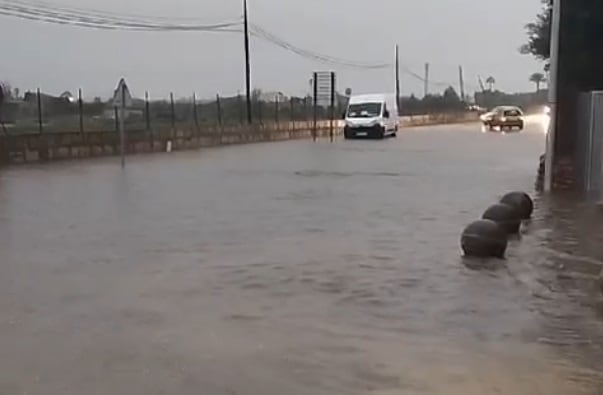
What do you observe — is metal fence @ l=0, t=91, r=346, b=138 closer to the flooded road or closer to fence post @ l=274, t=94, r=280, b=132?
fence post @ l=274, t=94, r=280, b=132

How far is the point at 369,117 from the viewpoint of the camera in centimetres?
5228

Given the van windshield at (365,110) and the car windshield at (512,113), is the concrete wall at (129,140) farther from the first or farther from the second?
the car windshield at (512,113)

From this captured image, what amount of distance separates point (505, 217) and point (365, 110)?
39.8 metres

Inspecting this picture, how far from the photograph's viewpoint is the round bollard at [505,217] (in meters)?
13.4

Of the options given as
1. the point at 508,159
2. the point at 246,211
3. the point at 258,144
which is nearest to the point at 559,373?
the point at 246,211

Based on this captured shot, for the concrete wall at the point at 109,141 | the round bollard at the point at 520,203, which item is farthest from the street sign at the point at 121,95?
the round bollard at the point at 520,203

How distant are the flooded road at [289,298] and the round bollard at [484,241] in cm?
19

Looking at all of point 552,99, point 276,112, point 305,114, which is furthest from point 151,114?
point 552,99

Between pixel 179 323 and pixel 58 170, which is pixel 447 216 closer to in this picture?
pixel 179 323

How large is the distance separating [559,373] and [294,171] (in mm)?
20541

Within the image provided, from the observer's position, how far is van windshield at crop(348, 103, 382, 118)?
172ft

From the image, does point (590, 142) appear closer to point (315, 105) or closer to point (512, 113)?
point (315, 105)

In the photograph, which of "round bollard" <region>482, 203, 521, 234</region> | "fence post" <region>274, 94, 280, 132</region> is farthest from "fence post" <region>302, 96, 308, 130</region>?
"round bollard" <region>482, 203, 521, 234</region>

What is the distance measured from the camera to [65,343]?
7570 millimetres
